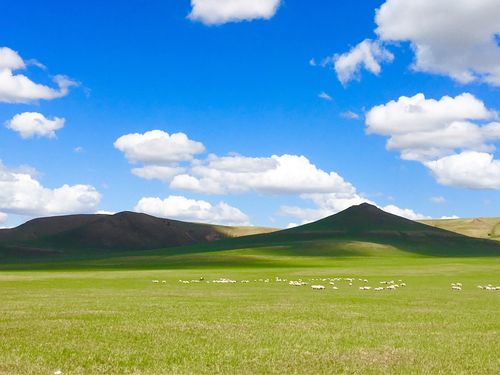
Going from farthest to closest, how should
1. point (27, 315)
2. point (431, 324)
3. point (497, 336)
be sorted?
1. point (27, 315)
2. point (431, 324)
3. point (497, 336)

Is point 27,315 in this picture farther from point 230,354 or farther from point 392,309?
point 392,309

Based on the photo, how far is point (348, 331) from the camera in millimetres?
25469

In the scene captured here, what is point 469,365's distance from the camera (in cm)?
1877

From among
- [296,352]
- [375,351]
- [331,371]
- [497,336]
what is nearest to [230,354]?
[296,352]

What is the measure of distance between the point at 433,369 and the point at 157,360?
833 centimetres

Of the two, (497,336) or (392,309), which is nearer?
(497,336)

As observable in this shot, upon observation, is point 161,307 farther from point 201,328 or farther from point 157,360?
point 157,360

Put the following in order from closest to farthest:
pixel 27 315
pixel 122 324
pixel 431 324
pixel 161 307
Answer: pixel 122 324 < pixel 431 324 < pixel 27 315 < pixel 161 307

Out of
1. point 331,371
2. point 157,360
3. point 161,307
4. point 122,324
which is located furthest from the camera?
point 161,307

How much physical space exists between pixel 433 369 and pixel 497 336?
829cm

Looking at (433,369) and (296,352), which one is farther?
(296,352)

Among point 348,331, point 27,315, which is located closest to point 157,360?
point 348,331

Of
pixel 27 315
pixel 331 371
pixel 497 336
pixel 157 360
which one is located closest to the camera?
pixel 331 371

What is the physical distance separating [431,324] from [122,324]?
1416 cm
